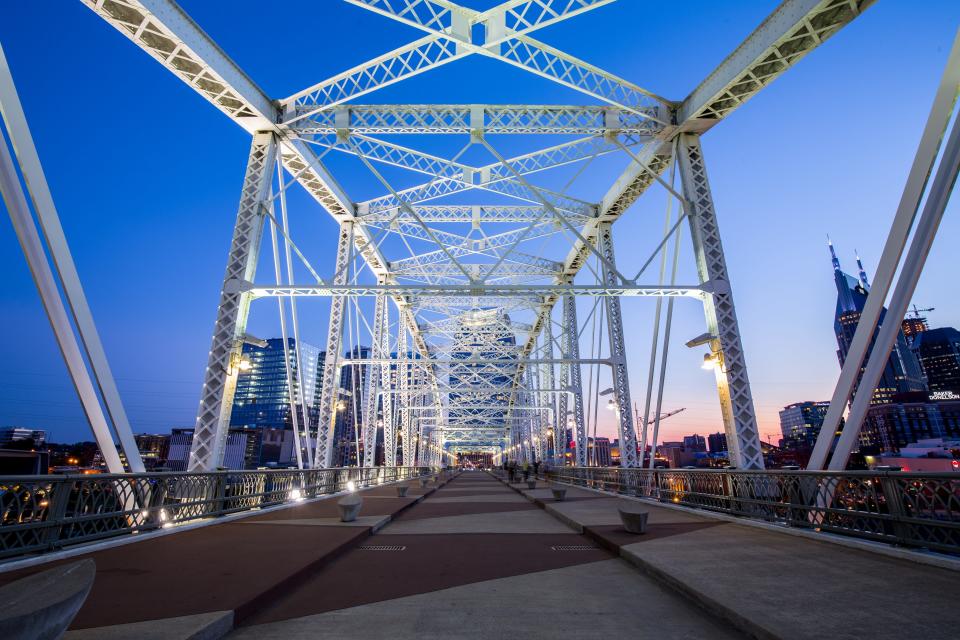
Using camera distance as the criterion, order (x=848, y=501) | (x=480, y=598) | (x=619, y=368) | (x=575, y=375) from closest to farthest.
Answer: (x=480, y=598), (x=848, y=501), (x=619, y=368), (x=575, y=375)

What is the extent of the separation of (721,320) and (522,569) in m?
11.5

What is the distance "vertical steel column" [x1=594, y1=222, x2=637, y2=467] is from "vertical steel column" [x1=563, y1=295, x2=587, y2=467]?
5.18 m

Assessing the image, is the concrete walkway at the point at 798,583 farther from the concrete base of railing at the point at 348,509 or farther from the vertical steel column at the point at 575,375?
the vertical steel column at the point at 575,375

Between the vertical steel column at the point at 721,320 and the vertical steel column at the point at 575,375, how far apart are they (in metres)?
12.6

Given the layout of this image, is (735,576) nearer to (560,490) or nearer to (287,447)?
(560,490)

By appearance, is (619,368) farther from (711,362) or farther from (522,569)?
(522,569)

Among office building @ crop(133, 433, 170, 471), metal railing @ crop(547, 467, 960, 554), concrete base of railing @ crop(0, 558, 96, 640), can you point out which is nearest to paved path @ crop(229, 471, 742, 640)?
concrete base of railing @ crop(0, 558, 96, 640)

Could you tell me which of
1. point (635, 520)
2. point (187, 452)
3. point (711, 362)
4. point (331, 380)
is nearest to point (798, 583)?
point (635, 520)

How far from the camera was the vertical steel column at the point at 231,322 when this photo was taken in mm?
13961

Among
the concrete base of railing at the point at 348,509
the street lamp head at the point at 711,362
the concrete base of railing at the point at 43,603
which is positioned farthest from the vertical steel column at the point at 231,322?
the street lamp head at the point at 711,362

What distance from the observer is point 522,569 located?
618cm

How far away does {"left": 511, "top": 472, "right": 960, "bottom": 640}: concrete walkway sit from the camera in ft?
11.1

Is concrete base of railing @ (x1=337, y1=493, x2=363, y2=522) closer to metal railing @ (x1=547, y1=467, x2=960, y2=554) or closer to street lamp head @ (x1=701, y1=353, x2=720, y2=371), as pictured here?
metal railing @ (x1=547, y1=467, x2=960, y2=554)

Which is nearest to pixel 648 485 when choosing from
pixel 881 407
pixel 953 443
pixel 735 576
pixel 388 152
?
pixel 735 576
